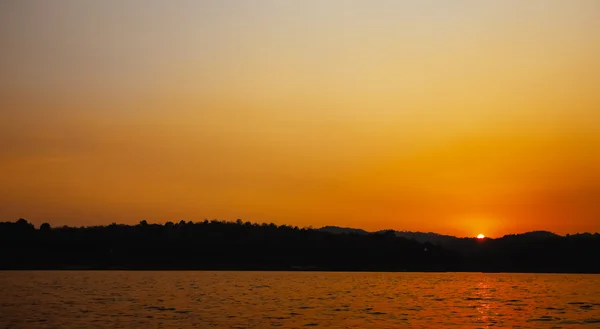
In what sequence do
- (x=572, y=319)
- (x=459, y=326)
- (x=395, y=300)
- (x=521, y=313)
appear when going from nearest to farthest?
1. (x=459, y=326)
2. (x=572, y=319)
3. (x=521, y=313)
4. (x=395, y=300)

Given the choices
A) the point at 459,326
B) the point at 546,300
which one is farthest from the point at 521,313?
the point at 546,300

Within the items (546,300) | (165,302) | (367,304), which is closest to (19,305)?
(165,302)

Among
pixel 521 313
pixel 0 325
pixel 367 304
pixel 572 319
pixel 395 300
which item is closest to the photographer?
pixel 0 325

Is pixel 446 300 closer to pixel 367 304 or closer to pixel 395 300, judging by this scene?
pixel 395 300

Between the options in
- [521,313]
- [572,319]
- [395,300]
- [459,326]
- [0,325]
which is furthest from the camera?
[395,300]

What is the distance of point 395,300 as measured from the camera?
309 ft

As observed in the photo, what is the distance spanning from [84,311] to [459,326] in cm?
3481

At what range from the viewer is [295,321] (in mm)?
62969

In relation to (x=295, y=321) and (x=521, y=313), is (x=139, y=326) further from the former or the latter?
(x=521, y=313)

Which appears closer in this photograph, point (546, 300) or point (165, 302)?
point (165, 302)

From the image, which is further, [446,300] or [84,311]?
[446,300]

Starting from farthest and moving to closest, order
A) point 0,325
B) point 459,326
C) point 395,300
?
point 395,300 → point 459,326 → point 0,325

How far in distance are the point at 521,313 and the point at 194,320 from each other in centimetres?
3379

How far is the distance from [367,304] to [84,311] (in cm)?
3190
